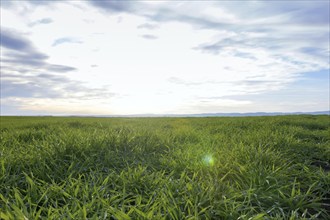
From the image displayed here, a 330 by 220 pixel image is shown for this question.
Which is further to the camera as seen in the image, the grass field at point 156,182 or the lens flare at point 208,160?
the lens flare at point 208,160

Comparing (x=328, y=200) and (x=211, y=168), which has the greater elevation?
(x=211, y=168)

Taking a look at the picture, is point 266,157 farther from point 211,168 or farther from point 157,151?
point 157,151

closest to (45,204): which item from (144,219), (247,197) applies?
(144,219)

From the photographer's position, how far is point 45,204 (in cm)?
317

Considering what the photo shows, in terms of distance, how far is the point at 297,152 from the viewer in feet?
19.1

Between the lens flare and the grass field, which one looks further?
the lens flare

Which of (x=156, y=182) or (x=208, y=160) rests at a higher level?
(x=208, y=160)

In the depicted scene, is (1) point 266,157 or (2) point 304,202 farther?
(1) point 266,157

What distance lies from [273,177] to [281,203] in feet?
1.88

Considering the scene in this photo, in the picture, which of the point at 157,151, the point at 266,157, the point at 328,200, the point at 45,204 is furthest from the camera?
the point at 157,151

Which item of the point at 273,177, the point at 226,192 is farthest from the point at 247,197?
the point at 273,177

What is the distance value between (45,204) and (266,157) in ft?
11.3

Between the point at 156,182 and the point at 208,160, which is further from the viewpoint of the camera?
the point at 208,160

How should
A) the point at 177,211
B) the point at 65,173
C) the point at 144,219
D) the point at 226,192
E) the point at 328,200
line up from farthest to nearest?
1. the point at 65,173
2. the point at 328,200
3. the point at 226,192
4. the point at 177,211
5. the point at 144,219
